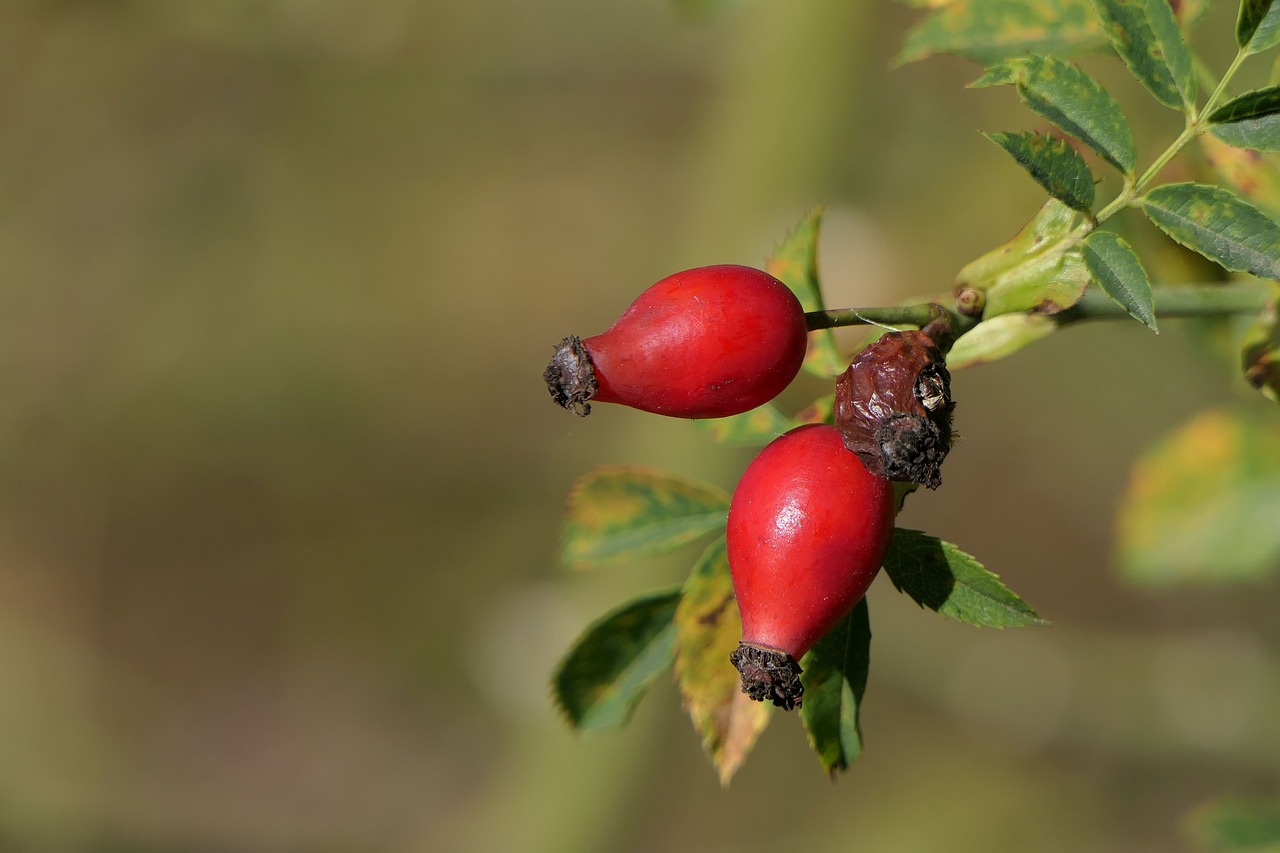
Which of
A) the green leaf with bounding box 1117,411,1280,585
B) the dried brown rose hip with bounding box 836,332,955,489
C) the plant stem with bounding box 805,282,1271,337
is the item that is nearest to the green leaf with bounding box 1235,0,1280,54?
the plant stem with bounding box 805,282,1271,337

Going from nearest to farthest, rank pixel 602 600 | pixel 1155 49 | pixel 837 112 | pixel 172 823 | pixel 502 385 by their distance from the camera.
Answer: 1. pixel 1155 49
2. pixel 837 112
3. pixel 602 600
4. pixel 172 823
5. pixel 502 385

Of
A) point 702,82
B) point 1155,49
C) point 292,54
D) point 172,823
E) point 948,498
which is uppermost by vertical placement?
point 292,54

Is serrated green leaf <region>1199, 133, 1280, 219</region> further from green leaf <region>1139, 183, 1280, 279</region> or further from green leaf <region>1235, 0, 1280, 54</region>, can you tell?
green leaf <region>1139, 183, 1280, 279</region>

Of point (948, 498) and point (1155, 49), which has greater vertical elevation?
point (1155, 49)

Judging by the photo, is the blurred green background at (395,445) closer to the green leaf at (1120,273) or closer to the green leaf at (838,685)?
the green leaf at (838,685)

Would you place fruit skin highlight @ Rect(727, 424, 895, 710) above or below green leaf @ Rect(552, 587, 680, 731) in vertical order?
above

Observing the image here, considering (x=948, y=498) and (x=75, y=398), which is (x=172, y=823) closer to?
(x=75, y=398)

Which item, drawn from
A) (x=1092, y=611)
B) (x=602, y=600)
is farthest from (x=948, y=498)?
(x=602, y=600)
